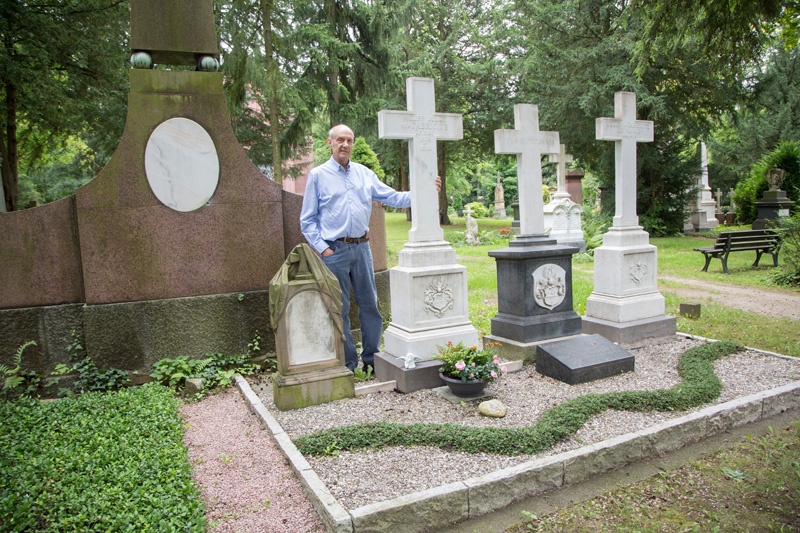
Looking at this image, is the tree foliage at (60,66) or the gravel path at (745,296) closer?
the gravel path at (745,296)

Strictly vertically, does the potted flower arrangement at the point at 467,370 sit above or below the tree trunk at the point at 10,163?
below

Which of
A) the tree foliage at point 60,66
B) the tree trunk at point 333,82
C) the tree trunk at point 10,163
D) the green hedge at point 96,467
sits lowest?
the green hedge at point 96,467

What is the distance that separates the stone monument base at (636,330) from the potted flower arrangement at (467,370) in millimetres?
2217

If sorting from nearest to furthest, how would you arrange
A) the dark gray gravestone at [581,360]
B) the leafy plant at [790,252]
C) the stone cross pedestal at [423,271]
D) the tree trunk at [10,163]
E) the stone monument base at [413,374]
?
the stone monument base at [413,374]
the dark gray gravestone at [581,360]
the stone cross pedestal at [423,271]
the leafy plant at [790,252]
the tree trunk at [10,163]

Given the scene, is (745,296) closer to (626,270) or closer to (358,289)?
(626,270)

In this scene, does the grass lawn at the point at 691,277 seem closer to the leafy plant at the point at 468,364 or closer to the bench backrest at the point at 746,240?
the bench backrest at the point at 746,240

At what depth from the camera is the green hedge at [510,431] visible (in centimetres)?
342

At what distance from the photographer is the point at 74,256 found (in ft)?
16.4

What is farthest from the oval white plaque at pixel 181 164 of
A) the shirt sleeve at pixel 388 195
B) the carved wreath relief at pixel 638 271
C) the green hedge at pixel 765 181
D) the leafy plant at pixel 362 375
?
the green hedge at pixel 765 181

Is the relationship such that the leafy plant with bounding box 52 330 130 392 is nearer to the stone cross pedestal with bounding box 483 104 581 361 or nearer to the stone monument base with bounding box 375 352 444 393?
the stone monument base with bounding box 375 352 444 393

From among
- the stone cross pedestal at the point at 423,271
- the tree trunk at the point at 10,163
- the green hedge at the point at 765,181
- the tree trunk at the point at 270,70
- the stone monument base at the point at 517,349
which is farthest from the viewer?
the green hedge at the point at 765,181

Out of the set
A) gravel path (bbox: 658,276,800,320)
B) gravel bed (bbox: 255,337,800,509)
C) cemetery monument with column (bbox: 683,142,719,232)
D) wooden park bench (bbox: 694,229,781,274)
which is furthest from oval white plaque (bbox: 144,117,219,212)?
cemetery monument with column (bbox: 683,142,719,232)

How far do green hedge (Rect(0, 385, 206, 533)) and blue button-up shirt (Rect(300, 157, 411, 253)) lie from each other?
184 centimetres

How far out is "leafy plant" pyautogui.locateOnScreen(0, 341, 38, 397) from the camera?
473 cm
